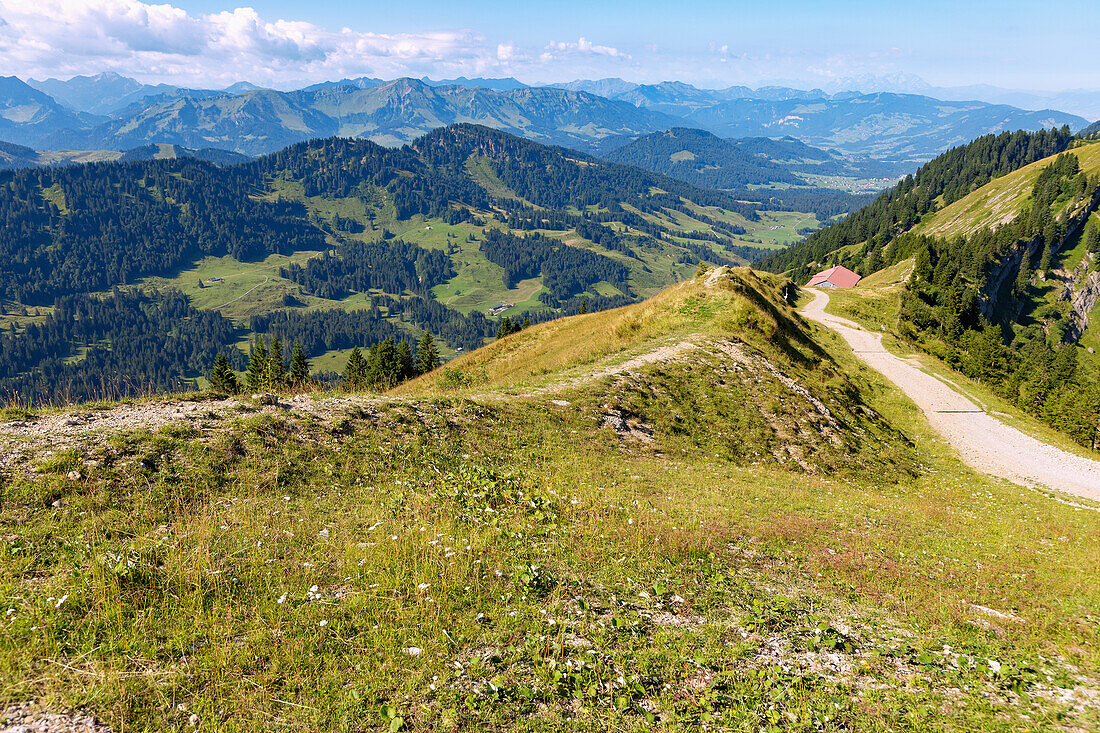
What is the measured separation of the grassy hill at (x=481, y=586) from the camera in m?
5.89

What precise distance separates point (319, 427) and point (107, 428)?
183 inches

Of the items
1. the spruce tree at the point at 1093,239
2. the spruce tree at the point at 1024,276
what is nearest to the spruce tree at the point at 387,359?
the spruce tree at the point at 1024,276

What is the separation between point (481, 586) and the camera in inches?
321

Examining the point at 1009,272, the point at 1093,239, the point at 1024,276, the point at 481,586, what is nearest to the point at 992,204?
the point at 1093,239

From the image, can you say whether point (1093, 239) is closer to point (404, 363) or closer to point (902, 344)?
point (902, 344)

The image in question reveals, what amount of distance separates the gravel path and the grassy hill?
1125 centimetres

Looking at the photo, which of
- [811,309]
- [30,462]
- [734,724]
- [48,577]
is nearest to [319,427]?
[30,462]

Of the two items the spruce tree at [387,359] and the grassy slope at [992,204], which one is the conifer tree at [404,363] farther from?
the grassy slope at [992,204]

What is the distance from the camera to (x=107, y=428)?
1155 cm

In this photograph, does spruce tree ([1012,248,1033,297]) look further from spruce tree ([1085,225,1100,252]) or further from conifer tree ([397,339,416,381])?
conifer tree ([397,339,416,381])

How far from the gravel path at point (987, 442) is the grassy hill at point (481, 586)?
11248 millimetres

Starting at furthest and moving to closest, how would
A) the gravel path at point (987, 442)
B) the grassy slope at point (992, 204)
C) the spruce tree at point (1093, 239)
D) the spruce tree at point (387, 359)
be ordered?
1. the grassy slope at point (992, 204)
2. the spruce tree at point (1093, 239)
3. the spruce tree at point (387, 359)
4. the gravel path at point (987, 442)

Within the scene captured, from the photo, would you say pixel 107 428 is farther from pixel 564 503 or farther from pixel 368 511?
pixel 564 503

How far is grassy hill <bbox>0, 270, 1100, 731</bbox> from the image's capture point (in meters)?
5.89
